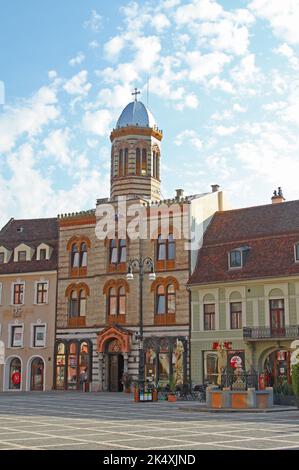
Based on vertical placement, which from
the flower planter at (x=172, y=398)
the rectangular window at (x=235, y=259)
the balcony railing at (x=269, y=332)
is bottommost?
the flower planter at (x=172, y=398)

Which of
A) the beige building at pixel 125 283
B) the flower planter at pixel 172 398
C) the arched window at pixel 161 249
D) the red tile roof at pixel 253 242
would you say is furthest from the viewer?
the arched window at pixel 161 249

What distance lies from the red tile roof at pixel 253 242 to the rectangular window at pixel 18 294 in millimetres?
13221

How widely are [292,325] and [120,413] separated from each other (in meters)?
15.6

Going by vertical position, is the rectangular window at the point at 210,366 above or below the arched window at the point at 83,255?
below

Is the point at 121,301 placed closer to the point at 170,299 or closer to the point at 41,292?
the point at 170,299

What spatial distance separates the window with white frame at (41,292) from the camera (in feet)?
157

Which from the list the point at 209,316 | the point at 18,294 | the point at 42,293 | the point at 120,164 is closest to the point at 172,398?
the point at 209,316

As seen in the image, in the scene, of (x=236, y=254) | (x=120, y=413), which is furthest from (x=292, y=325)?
(x=120, y=413)

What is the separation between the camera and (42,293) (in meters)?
48.0

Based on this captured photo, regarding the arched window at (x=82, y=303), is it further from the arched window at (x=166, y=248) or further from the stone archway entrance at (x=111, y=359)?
the arched window at (x=166, y=248)

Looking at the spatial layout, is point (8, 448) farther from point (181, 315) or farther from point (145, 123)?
point (145, 123)

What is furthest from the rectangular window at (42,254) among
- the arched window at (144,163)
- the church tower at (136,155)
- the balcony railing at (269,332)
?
the balcony railing at (269,332)

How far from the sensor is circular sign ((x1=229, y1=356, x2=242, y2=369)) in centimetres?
3962
